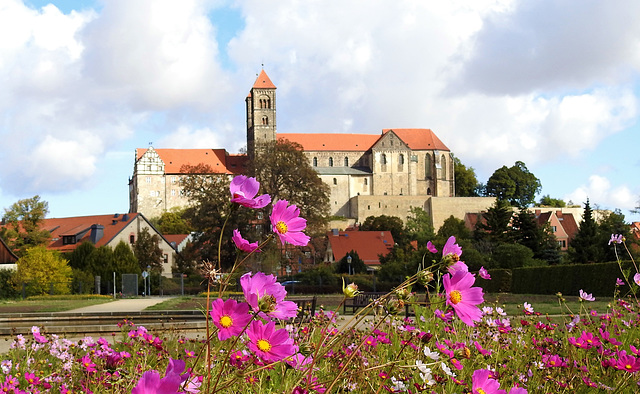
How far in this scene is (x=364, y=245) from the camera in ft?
198

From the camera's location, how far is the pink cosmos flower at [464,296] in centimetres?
162

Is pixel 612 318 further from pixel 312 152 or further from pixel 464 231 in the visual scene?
pixel 312 152

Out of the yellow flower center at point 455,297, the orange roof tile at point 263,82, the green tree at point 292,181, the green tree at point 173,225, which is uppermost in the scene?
the orange roof tile at point 263,82

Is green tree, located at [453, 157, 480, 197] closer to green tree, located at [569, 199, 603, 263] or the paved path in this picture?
green tree, located at [569, 199, 603, 263]

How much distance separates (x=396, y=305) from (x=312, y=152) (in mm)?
106727

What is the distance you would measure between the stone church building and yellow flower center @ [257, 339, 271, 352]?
9548 centimetres

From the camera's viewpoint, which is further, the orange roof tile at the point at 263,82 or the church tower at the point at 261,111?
the orange roof tile at the point at 263,82

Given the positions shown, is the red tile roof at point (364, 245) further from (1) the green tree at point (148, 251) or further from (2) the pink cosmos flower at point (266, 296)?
(2) the pink cosmos flower at point (266, 296)

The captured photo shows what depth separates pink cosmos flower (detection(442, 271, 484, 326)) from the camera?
1.62 meters

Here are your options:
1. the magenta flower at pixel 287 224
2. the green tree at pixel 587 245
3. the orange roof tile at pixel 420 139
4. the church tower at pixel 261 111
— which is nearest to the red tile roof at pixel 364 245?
the green tree at pixel 587 245

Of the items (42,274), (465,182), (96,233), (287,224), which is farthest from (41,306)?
(465,182)

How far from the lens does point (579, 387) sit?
139 inches

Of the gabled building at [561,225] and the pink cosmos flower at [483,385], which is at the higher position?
the gabled building at [561,225]

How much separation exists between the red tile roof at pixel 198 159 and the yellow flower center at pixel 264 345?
342ft
